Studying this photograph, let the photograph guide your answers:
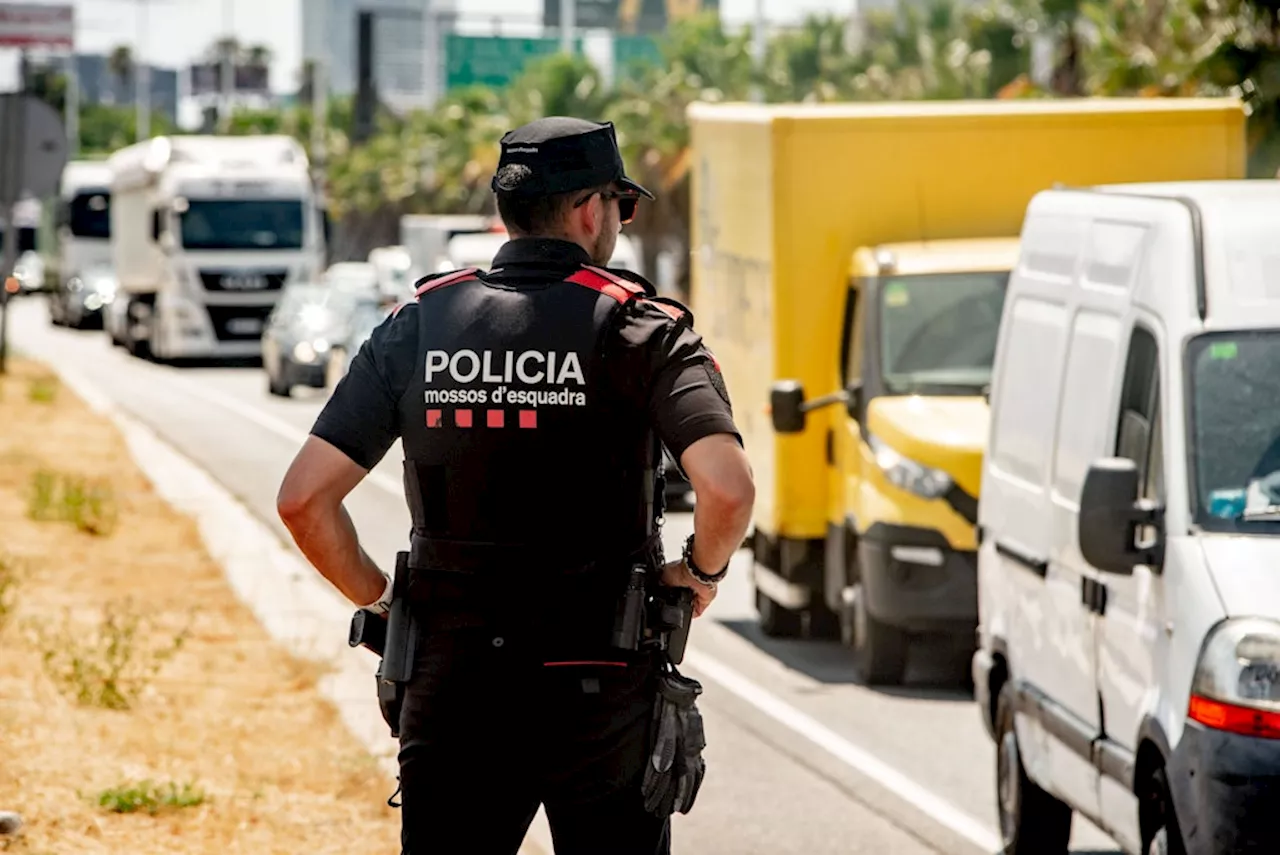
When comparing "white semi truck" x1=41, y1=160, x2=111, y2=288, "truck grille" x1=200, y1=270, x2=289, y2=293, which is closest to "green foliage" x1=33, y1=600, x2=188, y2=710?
"truck grille" x1=200, y1=270, x2=289, y2=293

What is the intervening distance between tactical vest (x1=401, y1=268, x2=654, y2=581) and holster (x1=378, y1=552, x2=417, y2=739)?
7 centimetres

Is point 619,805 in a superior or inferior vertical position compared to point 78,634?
superior

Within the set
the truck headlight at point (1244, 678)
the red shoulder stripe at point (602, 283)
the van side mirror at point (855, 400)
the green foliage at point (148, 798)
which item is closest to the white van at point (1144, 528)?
the truck headlight at point (1244, 678)

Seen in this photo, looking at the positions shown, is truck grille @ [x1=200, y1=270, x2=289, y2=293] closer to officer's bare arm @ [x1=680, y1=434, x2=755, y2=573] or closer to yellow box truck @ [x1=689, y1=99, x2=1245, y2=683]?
yellow box truck @ [x1=689, y1=99, x2=1245, y2=683]

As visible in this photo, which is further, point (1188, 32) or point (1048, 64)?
point (1048, 64)

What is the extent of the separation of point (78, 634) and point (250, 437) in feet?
57.3

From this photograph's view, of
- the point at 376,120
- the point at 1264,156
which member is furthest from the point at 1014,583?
the point at 376,120

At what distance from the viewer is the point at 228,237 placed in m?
45.9

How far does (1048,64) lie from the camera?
49531 mm

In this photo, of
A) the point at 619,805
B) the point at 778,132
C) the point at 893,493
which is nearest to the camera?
the point at 619,805

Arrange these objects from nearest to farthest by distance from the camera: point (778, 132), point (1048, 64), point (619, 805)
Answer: point (619, 805) < point (778, 132) < point (1048, 64)

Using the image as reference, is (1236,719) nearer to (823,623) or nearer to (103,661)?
(103,661)

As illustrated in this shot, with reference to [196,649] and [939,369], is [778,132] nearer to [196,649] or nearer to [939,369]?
[939,369]

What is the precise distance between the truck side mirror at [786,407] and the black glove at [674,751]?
309 inches
